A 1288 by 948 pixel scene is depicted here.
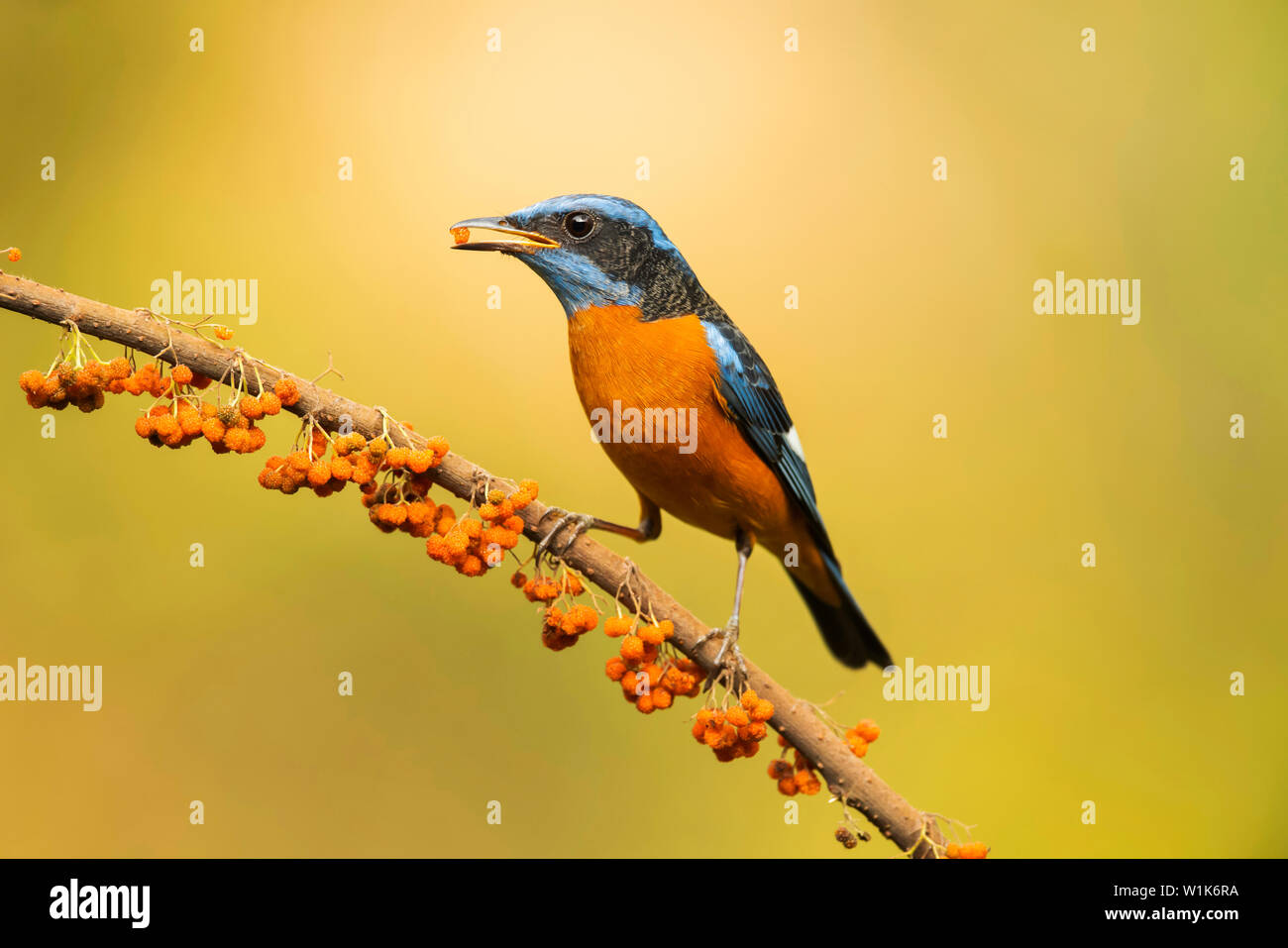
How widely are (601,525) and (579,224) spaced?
0.88 metres

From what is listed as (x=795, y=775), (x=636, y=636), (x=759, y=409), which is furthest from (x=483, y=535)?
(x=759, y=409)

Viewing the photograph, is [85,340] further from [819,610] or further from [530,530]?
[819,610]

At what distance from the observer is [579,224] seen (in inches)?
106

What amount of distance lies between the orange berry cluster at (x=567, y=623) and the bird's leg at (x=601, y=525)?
0.60ft

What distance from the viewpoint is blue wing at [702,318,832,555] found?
9.32 feet

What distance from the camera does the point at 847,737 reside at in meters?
2.18

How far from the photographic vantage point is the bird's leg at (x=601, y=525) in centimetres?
204

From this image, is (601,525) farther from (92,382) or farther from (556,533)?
(92,382)

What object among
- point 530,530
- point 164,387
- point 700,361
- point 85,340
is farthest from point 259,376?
point 700,361

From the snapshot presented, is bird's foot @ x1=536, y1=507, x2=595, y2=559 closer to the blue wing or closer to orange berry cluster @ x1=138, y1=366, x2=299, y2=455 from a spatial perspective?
orange berry cluster @ x1=138, y1=366, x2=299, y2=455

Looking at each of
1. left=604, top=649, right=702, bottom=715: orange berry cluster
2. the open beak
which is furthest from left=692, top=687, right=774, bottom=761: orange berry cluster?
the open beak

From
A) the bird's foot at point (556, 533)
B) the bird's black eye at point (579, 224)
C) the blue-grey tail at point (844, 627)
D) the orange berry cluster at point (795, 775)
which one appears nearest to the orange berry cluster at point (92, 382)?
the bird's foot at point (556, 533)

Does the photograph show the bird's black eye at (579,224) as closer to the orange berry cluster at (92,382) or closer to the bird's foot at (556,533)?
the bird's foot at (556,533)

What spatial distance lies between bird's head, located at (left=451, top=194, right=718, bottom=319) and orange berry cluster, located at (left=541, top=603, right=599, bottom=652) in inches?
44.9
